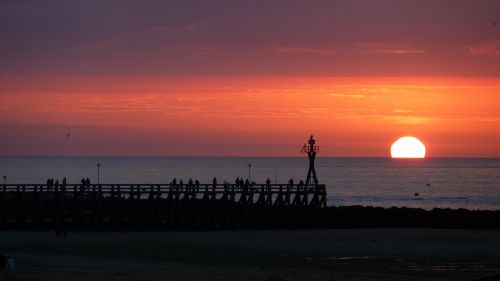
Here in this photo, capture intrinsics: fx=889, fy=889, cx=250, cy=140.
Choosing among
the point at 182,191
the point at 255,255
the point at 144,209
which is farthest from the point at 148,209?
the point at 255,255

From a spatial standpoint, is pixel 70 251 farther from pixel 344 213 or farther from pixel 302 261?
pixel 344 213

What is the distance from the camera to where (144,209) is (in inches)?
2078

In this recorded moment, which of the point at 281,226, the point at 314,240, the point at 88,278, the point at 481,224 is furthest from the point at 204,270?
the point at 481,224

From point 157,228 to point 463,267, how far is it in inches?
837

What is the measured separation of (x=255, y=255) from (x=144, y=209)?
16.8 metres

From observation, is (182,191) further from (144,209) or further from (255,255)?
(255,255)

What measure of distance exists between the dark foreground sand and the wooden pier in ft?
10.5

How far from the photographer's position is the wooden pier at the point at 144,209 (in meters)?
50.3

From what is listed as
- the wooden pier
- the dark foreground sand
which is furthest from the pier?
the dark foreground sand

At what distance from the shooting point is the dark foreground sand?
30875mm

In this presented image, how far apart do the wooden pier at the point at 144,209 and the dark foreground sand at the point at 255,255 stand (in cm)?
321

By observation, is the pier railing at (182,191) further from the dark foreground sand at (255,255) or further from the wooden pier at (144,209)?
the dark foreground sand at (255,255)

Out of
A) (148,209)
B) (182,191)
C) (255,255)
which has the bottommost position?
(255,255)

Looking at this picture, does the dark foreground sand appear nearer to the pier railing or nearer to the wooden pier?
the wooden pier
